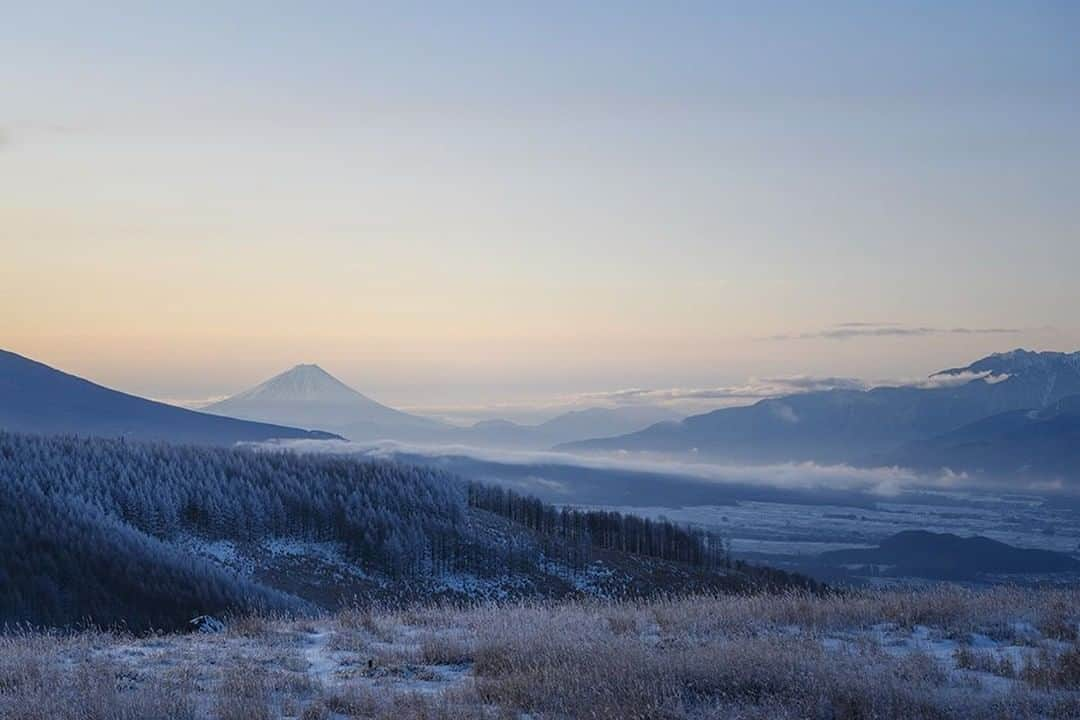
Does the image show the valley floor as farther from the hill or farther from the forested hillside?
the hill

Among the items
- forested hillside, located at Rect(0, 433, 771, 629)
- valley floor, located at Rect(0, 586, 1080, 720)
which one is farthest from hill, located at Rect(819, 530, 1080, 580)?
valley floor, located at Rect(0, 586, 1080, 720)

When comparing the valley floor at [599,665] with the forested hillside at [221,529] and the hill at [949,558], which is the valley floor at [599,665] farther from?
the hill at [949,558]

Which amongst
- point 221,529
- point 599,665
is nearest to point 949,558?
point 221,529

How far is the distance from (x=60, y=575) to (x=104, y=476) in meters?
18.8

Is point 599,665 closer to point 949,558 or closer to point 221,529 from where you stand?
point 221,529

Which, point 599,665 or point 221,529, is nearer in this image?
point 599,665

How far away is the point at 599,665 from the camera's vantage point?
1498cm

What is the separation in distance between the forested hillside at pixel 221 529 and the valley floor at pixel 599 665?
3187 centimetres

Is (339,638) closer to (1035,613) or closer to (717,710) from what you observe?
(717,710)

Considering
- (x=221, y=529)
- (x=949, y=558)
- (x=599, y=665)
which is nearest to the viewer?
(x=599, y=665)

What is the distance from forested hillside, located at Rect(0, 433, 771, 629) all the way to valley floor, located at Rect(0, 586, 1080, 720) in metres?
31.9

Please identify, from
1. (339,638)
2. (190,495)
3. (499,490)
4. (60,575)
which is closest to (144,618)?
(60,575)

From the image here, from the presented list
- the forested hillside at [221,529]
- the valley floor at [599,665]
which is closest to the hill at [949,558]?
the forested hillside at [221,529]

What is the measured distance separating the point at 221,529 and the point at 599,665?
64368mm
